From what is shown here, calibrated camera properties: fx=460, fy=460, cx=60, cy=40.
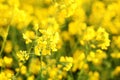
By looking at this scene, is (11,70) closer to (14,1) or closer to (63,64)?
(14,1)

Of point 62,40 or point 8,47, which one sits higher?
point 62,40

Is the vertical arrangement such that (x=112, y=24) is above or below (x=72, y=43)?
above

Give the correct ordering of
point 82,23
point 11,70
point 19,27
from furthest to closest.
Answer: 1. point 82,23
2. point 19,27
3. point 11,70

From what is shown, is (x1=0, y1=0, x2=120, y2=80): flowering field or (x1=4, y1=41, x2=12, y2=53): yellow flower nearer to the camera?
(x1=0, y1=0, x2=120, y2=80): flowering field

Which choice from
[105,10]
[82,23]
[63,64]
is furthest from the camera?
[105,10]

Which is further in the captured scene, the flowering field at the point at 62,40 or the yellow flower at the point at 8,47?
the yellow flower at the point at 8,47

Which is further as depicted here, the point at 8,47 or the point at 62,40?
the point at 62,40

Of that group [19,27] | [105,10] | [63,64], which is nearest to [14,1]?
[19,27]

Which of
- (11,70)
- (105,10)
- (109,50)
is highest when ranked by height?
(105,10)
